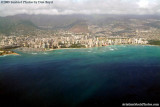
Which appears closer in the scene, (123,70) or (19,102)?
(19,102)

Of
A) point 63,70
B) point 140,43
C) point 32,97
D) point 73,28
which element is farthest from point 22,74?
point 73,28

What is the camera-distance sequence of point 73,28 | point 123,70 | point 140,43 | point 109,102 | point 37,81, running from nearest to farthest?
point 109,102
point 37,81
point 123,70
point 140,43
point 73,28

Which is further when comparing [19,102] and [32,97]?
[32,97]

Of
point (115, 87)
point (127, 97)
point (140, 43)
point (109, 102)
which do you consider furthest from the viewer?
point (140, 43)

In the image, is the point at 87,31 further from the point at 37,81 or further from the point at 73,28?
the point at 37,81

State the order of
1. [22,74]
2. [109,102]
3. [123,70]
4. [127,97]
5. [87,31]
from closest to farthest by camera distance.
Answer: [109,102], [127,97], [22,74], [123,70], [87,31]

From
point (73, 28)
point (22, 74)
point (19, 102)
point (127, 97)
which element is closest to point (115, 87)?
point (127, 97)

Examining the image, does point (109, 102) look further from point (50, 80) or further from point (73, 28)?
point (73, 28)

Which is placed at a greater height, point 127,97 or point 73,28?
point 73,28

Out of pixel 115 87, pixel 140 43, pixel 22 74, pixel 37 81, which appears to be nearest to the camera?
pixel 115 87
